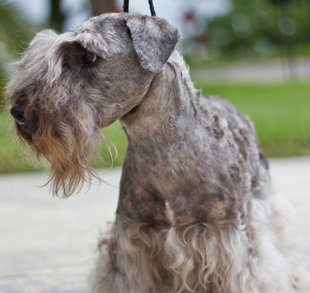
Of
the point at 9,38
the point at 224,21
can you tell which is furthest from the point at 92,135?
the point at 224,21

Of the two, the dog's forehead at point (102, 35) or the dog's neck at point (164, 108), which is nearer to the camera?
the dog's forehead at point (102, 35)

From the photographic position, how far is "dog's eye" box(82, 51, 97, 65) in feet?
10.3

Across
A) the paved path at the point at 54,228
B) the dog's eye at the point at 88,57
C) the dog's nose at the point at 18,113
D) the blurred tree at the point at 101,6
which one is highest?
the dog's eye at the point at 88,57

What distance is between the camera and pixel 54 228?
599 centimetres

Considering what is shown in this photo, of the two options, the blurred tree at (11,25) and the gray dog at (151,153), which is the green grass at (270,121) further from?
the gray dog at (151,153)

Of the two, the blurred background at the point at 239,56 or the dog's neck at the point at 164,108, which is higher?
the dog's neck at the point at 164,108

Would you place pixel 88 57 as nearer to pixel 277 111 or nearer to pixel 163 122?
pixel 163 122

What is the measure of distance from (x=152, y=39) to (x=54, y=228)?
3142 mm

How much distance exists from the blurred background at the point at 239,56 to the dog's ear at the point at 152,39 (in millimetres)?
591

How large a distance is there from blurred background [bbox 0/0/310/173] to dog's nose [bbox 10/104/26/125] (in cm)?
23

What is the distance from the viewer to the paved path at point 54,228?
4.55 m

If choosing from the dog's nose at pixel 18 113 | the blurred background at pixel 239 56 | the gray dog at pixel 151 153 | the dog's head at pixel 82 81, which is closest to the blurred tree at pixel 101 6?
the blurred background at pixel 239 56

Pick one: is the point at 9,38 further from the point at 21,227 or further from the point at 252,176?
the point at 252,176

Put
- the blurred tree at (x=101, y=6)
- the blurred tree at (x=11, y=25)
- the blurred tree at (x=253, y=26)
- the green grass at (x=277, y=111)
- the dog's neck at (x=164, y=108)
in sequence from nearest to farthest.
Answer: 1. the dog's neck at (x=164, y=108)
2. the blurred tree at (x=11, y=25)
3. the green grass at (x=277, y=111)
4. the blurred tree at (x=101, y=6)
5. the blurred tree at (x=253, y=26)
